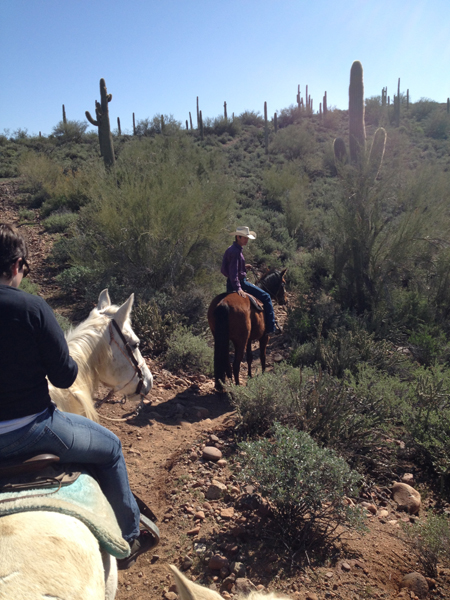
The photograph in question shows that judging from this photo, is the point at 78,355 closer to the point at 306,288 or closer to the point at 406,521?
the point at 406,521

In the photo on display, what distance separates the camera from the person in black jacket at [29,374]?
5.48 ft

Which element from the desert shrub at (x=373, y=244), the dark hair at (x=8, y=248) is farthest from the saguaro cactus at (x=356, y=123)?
the dark hair at (x=8, y=248)

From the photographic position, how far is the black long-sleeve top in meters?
1.65

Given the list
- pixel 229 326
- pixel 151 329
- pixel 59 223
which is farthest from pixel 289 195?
pixel 229 326

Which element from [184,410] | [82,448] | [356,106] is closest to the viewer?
[82,448]

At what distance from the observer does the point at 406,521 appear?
11.3 ft

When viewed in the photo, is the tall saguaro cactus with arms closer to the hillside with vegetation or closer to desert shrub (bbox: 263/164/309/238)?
the hillside with vegetation

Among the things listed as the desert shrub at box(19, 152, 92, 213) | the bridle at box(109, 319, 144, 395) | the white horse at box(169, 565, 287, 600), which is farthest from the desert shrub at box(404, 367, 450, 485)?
the desert shrub at box(19, 152, 92, 213)

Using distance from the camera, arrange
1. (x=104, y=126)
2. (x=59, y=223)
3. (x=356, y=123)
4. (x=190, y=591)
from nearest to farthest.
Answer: (x=190, y=591) → (x=59, y=223) → (x=356, y=123) → (x=104, y=126)

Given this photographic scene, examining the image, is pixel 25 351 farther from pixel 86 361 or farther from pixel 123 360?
pixel 123 360

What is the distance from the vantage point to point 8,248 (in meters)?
1.72

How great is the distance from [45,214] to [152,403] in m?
12.7

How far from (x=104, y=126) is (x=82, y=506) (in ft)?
57.3

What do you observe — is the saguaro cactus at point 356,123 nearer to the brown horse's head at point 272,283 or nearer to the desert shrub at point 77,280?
the brown horse's head at point 272,283
